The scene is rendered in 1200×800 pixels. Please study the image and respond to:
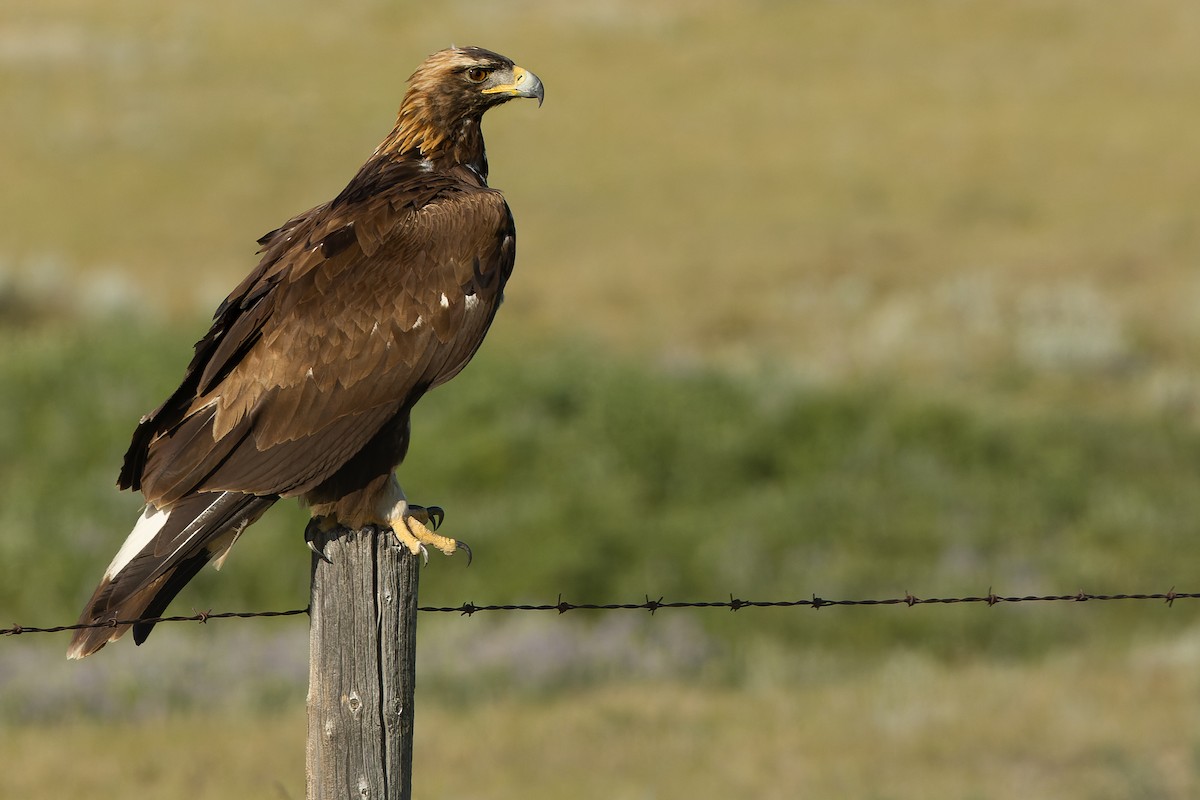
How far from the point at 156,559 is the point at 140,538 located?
13 centimetres

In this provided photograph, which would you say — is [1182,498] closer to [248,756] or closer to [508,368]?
[508,368]

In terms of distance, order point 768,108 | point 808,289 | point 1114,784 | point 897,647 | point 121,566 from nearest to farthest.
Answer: point 121,566 < point 1114,784 < point 897,647 < point 808,289 < point 768,108

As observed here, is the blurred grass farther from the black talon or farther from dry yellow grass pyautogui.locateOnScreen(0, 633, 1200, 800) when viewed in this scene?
the black talon

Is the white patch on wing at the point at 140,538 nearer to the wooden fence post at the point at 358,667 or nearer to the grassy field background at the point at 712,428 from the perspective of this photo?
the wooden fence post at the point at 358,667

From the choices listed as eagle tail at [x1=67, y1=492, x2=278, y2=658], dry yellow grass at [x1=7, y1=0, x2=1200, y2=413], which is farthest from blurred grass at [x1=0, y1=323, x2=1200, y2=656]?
eagle tail at [x1=67, y1=492, x2=278, y2=658]

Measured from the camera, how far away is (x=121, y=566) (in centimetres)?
500

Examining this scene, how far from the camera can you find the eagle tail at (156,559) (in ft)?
16.3

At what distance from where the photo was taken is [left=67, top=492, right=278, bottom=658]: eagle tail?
496 centimetres

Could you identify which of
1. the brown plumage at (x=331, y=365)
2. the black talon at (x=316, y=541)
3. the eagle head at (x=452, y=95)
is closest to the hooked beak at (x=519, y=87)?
the eagle head at (x=452, y=95)

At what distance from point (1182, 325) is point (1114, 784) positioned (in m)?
15.2

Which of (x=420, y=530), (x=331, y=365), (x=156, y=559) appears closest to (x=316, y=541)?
(x=156, y=559)

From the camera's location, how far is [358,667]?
4.61 m

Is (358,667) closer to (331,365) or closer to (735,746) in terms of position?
(331,365)

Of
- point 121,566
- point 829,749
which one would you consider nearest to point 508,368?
point 829,749
